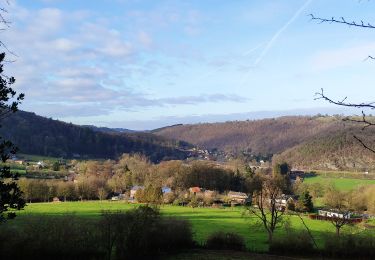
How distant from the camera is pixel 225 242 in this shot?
135ft

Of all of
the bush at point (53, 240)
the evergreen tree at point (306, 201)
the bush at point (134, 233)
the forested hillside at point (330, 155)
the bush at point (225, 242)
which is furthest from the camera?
the forested hillside at point (330, 155)

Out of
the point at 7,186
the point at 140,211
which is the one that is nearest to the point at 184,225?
the point at 140,211

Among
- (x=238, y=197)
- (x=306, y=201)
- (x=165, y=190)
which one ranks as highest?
(x=306, y=201)

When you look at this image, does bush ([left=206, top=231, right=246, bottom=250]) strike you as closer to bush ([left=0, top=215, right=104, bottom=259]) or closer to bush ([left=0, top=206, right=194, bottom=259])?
bush ([left=0, top=206, right=194, bottom=259])

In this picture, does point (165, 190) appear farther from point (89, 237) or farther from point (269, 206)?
point (89, 237)

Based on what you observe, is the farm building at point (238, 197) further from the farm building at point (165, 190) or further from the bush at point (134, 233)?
the bush at point (134, 233)

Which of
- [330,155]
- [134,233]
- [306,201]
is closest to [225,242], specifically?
[134,233]

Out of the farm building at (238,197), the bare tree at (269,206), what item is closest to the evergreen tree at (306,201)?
the bare tree at (269,206)

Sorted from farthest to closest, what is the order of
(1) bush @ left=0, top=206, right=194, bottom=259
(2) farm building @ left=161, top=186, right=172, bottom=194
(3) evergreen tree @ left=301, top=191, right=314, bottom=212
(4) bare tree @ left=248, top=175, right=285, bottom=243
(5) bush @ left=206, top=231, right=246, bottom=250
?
(2) farm building @ left=161, top=186, right=172, bottom=194
(3) evergreen tree @ left=301, top=191, right=314, bottom=212
(4) bare tree @ left=248, top=175, right=285, bottom=243
(5) bush @ left=206, top=231, right=246, bottom=250
(1) bush @ left=0, top=206, right=194, bottom=259

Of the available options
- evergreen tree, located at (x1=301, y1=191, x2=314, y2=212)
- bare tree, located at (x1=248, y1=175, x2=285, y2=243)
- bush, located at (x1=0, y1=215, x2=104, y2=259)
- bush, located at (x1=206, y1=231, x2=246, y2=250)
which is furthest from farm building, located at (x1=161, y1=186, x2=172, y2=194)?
bush, located at (x1=0, y1=215, x2=104, y2=259)

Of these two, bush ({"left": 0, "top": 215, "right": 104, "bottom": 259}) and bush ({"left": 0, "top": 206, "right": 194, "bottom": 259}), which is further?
bush ({"left": 0, "top": 206, "right": 194, "bottom": 259})

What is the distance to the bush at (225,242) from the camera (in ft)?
134

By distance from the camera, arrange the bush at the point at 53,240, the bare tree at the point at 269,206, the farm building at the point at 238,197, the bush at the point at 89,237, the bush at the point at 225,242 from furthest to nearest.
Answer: the farm building at the point at 238,197
the bare tree at the point at 269,206
the bush at the point at 225,242
the bush at the point at 89,237
the bush at the point at 53,240

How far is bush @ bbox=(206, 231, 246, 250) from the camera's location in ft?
134
